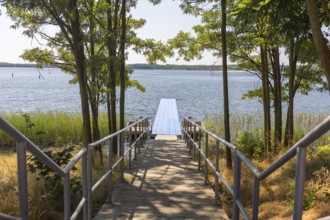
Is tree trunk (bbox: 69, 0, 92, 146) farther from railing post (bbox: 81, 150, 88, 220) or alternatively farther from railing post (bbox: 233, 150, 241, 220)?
railing post (bbox: 233, 150, 241, 220)

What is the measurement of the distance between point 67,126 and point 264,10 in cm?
1314

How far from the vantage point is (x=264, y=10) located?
6766mm

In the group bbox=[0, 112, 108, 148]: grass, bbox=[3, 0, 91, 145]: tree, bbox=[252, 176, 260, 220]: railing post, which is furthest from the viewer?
bbox=[0, 112, 108, 148]: grass

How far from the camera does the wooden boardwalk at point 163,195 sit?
5.04 m

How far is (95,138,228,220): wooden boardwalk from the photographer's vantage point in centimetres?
504

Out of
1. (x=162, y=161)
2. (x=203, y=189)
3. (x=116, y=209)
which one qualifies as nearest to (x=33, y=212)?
(x=116, y=209)

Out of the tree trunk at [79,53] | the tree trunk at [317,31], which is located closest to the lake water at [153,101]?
the tree trunk at [79,53]

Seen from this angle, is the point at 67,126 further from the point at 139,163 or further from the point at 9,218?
the point at 9,218

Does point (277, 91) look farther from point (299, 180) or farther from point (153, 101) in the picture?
point (153, 101)

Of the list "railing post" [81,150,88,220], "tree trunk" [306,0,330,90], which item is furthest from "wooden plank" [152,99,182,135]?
"railing post" [81,150,88,220]

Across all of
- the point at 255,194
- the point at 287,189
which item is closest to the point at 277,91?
the point at 287,189

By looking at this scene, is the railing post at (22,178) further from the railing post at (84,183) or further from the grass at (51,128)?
the grass at (51,128)

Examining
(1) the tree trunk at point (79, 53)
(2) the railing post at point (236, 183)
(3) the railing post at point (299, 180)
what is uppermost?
(1) the tree trunk at point (79, 53)

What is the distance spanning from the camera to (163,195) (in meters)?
5.98
